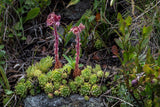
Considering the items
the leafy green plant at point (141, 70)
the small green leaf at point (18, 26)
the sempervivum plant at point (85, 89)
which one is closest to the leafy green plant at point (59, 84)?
the sempervivum plant at point (85, 89)

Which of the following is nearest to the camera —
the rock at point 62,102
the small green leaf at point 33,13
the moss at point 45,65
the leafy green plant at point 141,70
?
the leafy green plant at point 141,70

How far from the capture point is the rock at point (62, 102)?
7.12ft

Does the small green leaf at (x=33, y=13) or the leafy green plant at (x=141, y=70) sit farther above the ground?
the small green leaf at (x=33, y=13)

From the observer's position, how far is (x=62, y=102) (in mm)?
2193

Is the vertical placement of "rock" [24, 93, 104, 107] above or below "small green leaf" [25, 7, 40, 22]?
below

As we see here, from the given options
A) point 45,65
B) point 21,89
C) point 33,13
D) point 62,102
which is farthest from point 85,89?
point 33,13

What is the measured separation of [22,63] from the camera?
2762 mm

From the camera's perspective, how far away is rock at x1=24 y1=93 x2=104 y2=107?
2.17 m

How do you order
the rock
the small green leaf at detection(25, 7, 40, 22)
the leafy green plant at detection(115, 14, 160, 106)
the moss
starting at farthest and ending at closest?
the small green leaf at detection(25, 7, 40, 22) < the moss < the rock < the leafy green plant at detection(115, 14, 160, 106)

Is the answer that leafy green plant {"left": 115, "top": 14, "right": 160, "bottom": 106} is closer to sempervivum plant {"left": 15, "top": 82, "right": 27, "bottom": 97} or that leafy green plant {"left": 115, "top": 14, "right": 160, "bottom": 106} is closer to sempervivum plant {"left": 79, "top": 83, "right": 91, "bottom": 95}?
sempervivum plant {"left": 79, "top": 83, "right": 91, "bottom": 95}

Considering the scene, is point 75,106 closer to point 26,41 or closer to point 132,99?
point 132,99

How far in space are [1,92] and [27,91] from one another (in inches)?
14.8

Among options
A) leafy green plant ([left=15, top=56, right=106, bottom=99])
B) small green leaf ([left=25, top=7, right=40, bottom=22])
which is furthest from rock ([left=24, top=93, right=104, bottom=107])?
small green leaf ([left=25, top=7, right=40, bottom=22])

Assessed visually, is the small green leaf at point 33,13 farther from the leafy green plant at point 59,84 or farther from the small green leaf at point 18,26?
the leafy green plant at point 59,84
